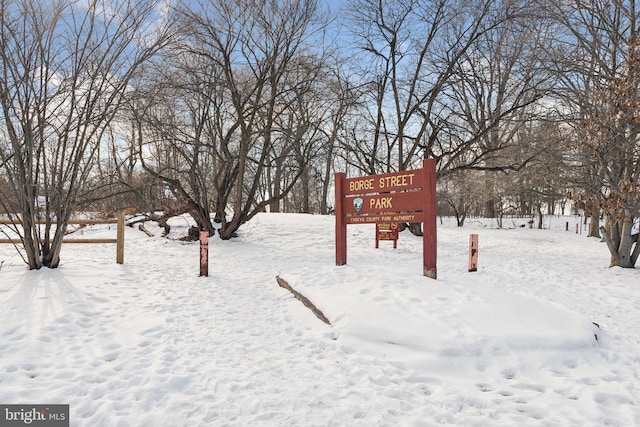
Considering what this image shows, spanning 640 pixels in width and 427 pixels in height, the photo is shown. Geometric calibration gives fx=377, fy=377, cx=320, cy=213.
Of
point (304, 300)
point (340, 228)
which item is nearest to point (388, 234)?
point (340, 228)

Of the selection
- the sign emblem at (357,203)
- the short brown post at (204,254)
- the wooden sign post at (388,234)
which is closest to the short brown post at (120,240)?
the short brown post at (204,254)

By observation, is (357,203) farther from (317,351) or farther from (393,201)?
(317,351)

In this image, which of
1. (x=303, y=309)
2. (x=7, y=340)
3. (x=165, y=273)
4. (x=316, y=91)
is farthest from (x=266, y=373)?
(x=316, y=91)

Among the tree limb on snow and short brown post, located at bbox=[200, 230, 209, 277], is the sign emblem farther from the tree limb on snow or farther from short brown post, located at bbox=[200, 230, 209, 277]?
short brown post, located at bbox=[200, 230, 209, 277]

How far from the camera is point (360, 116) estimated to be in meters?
16.8

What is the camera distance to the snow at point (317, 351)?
2.71 m

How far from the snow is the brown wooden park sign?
892 mm

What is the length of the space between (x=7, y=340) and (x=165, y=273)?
4.30 m

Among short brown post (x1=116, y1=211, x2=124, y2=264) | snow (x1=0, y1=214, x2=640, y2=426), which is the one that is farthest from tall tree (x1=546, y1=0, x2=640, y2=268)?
short brown post (x1=116, y1=211, x2=124, y2=264)

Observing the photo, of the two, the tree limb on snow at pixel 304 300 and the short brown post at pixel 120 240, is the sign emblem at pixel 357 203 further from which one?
the short brown post at pixel 120 240

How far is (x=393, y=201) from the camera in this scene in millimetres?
6680

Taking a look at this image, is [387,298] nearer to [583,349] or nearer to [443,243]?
[583,349]

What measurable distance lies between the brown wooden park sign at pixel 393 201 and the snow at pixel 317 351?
2.93 feet

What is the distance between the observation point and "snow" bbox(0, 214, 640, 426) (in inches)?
107
